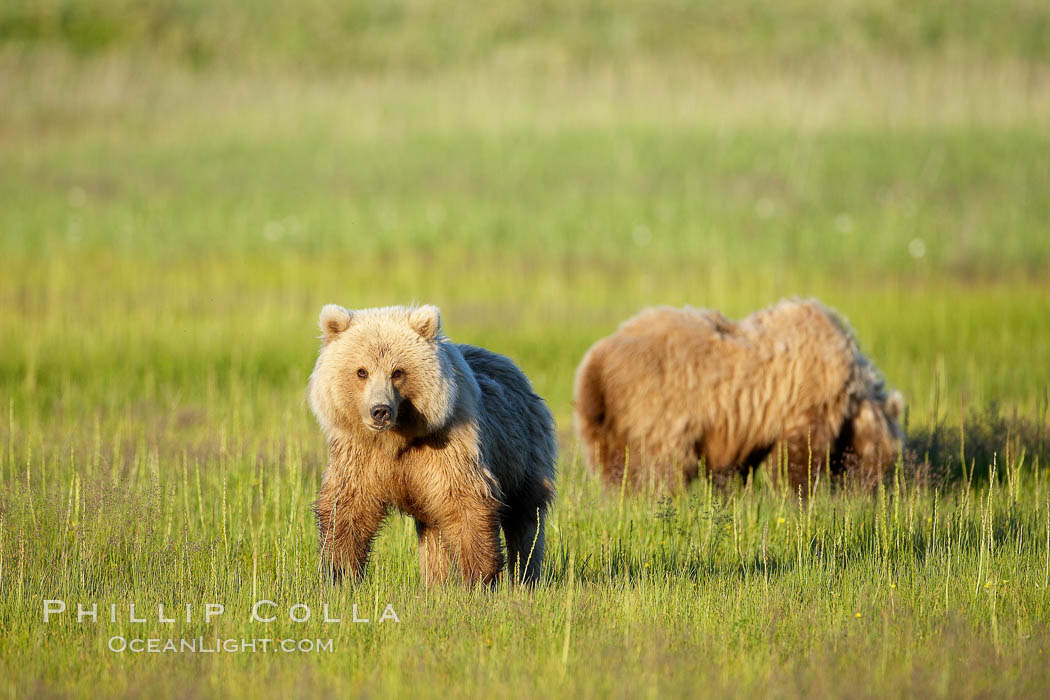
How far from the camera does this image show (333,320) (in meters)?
5.70

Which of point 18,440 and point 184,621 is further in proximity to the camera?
point 18,440

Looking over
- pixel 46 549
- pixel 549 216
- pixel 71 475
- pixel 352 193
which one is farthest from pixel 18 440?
pixel 352 193

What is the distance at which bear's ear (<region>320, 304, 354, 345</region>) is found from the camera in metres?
5.66

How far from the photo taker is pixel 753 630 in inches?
216

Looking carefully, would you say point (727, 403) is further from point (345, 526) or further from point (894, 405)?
point (345, 526)

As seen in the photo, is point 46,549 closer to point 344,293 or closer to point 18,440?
point 18,440

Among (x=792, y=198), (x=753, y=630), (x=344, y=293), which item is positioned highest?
(x=792, y=198)

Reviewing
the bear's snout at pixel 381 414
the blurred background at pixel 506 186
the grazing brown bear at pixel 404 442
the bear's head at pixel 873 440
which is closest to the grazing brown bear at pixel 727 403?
the bear's head at pixel 873 440

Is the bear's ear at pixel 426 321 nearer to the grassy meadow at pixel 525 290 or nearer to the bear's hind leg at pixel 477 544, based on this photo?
the bear's hind leg at pixel 477 544

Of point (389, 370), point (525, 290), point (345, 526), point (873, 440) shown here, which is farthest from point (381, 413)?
point (525, 290)

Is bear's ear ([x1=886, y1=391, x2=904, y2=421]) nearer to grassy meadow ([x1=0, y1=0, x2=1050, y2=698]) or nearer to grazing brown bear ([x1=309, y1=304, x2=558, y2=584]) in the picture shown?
grassy meadow ([x1=0, y1=0, x2=1050, y2=698])

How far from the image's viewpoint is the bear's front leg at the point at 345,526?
5.75 meters

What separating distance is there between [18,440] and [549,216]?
12.0 m

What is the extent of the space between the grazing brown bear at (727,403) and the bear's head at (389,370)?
10.9 feet
